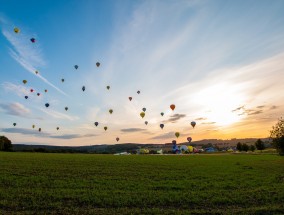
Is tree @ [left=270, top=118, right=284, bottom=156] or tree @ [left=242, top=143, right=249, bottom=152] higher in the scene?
tree @ [left=242, top=143, right=249, bottom=152]

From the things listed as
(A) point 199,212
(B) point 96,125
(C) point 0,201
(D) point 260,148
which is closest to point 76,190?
(C) point 0,201

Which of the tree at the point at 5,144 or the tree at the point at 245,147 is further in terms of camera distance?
the tree at the point at 245,147

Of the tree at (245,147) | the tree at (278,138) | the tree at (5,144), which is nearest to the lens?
the tree at (278,138)

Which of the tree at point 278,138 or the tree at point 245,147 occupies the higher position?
the tree at point 245,147

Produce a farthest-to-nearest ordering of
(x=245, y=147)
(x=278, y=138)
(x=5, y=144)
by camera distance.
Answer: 1. (x=245, y=147)
2. (x=5, y=144)
3. (x=278, y=138)

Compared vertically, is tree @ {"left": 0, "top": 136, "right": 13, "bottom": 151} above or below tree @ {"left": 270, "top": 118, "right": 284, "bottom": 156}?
above

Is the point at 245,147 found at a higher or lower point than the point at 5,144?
lower

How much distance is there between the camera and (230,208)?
663 inches

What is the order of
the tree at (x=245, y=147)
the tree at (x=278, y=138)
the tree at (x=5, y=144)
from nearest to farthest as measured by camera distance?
the tree at (x=278, y=138), the tree at (x=5, y=144), the tree at (x=245, y=147)

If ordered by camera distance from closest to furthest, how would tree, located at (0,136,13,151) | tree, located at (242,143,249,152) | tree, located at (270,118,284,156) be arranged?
tree, located at (270,118,284,156) → tree, located at (0,136,13,151) → tree, located at (242,143,249,152)

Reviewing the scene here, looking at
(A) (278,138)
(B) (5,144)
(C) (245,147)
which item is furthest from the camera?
(C) (245,147)

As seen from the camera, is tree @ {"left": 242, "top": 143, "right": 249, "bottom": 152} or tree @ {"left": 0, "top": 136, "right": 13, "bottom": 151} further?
tree @ {"left": 242, "top": 143, "right": 249, "bottom": 152}

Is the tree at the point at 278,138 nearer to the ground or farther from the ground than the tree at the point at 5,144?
nearer to the ground

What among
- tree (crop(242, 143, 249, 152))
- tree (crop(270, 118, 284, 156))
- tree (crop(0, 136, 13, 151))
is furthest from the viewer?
tree (crop(242, 143, 249, 152))
